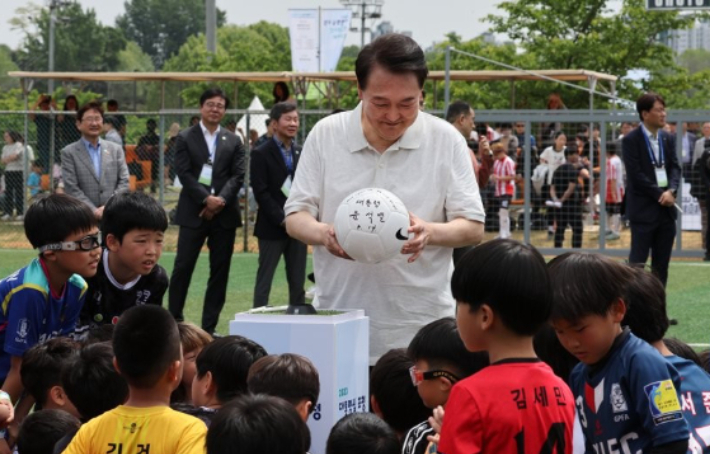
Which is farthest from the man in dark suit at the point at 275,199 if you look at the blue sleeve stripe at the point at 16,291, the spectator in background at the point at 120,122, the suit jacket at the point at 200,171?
the spectator in background at the point at 120,122

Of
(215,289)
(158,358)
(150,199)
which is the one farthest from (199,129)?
(158,358)

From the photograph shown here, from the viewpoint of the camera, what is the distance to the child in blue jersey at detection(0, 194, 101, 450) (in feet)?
18.5

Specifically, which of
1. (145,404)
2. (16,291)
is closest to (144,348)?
(145,404)

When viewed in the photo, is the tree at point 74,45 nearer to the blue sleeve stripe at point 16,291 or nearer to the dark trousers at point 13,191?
the dark trousers at point 13,191

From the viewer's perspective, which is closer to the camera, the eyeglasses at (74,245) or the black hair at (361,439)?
the black hair at (361,439)

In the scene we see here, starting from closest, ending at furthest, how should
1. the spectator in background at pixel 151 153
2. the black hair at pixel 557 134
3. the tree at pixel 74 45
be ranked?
the black hair at pixel 557 134, the spectator in background at pixel 151 153, the tree at pixel 74 45

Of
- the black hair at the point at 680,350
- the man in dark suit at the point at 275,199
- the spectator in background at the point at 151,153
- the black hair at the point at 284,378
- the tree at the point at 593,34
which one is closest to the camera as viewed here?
the black hair at the point at 284,378

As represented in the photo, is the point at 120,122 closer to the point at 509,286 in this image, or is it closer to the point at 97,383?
the point at 97,383

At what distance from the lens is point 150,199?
20.0 ft

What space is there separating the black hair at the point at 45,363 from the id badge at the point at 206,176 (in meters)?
7.08

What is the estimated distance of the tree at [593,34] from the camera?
4141cm

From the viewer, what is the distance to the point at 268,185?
12797mm

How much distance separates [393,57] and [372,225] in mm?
702

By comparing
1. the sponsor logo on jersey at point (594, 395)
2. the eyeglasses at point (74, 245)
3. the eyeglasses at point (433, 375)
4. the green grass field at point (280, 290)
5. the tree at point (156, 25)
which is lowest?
the green grass field at point (280, 290)
